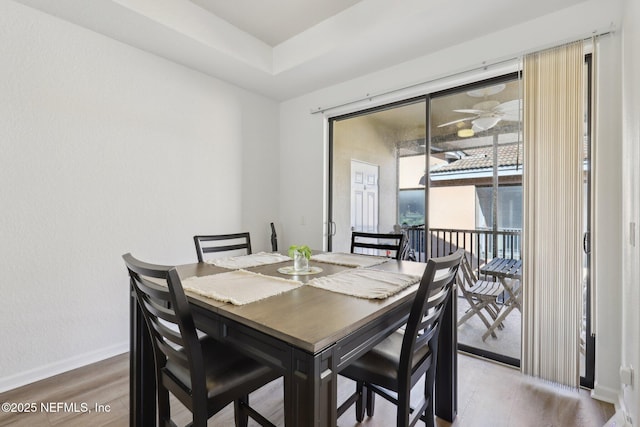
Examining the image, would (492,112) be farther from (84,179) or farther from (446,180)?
(84,179)

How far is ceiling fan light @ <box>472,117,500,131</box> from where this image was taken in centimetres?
286

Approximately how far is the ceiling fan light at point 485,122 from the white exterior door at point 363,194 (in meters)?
1.15

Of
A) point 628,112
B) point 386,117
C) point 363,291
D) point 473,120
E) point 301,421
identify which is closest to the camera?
point 301,421

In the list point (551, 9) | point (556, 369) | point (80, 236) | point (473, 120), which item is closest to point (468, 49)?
point (551, 9)

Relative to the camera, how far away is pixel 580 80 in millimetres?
1925

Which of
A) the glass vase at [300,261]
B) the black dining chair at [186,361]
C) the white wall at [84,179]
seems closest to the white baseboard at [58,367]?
the white wall at [84,179]

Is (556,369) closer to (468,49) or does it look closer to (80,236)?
(468,49)

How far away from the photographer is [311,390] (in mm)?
833

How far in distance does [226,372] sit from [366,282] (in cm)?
72

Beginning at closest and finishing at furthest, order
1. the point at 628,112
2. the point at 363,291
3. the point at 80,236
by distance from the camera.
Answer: the point at 363,291
the point at 628,112
the point at 80,236

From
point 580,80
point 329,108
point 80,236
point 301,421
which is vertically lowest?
point 301,421

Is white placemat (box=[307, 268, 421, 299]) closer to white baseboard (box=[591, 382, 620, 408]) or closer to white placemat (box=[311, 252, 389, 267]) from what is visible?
white placemat (box=[311, 252, 389, 267])

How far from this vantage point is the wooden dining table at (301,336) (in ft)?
2.81

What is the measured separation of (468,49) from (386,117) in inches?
40.0
